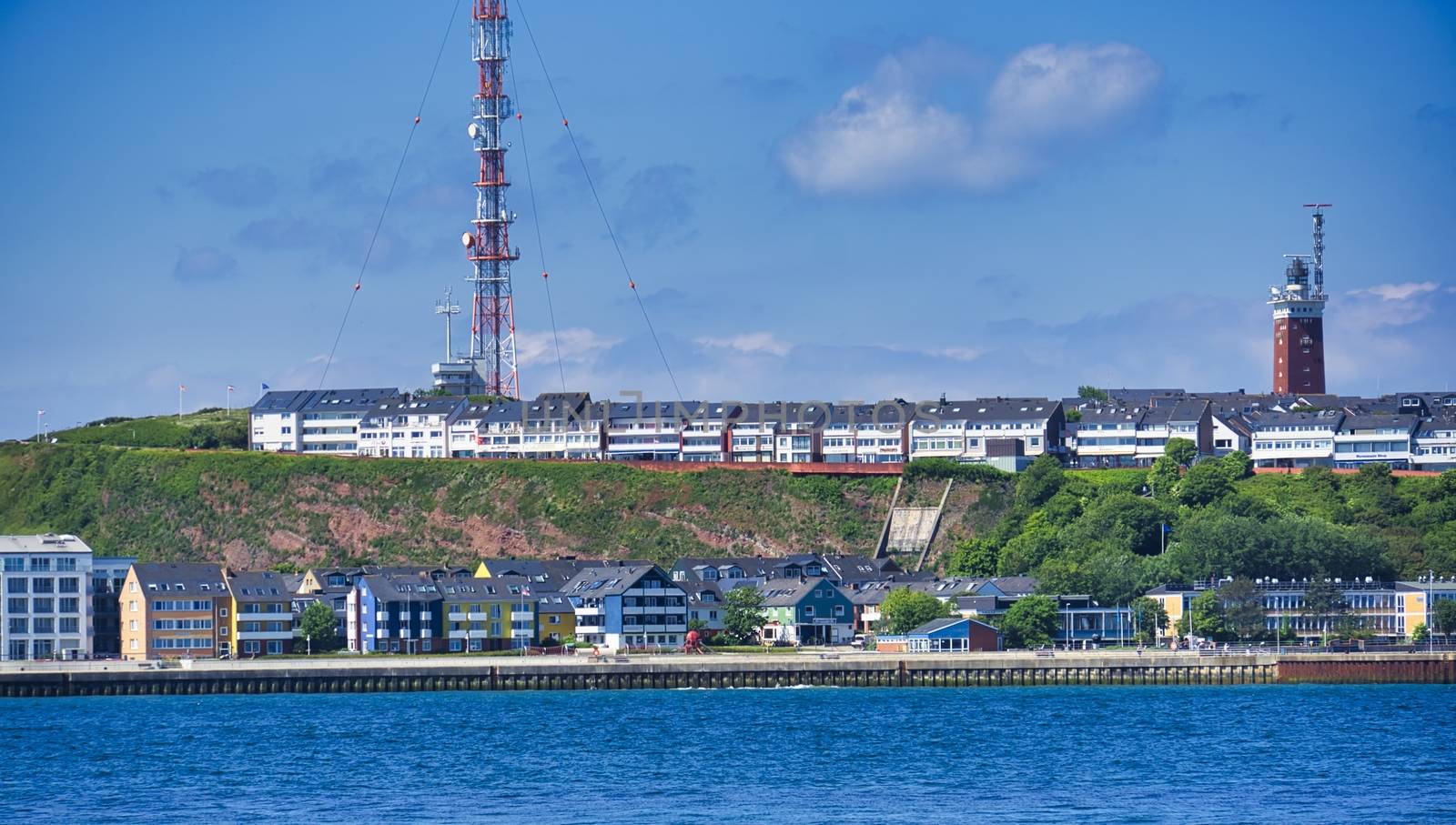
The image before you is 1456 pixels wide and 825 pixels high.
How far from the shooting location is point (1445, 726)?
74.7 m

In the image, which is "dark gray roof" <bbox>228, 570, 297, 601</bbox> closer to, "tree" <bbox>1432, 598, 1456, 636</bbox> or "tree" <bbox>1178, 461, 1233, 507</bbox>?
"tree" <bbox>1178, 461, 1233, 507</bbox>

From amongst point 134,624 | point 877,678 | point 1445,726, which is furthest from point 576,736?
point 134,624

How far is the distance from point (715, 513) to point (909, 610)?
93.0 feet

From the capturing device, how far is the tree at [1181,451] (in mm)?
128750

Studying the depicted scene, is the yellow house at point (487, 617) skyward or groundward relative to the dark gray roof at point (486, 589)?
groundward

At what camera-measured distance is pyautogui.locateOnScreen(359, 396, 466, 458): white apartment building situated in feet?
477

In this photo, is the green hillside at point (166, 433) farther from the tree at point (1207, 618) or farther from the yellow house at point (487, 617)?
the tree at point (1207, 618)

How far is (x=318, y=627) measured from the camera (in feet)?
340

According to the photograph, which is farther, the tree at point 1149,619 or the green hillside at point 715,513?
the green hillside at point 715,513

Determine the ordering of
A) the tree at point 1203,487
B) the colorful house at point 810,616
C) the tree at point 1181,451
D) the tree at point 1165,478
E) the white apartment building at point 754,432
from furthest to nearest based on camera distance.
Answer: the white apartment building at point 754,432
the tree at point 1181,451
the tree at point 1165,478
the tree at point 1203,487
the colorful house at point 810,616

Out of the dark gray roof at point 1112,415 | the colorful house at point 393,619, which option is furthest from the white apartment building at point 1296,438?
the colorful house at point 393,619

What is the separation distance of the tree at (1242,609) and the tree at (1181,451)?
91.1 ft

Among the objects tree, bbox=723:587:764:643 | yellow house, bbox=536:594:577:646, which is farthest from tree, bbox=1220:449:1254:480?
yellow house, bbox=536:594:577:646

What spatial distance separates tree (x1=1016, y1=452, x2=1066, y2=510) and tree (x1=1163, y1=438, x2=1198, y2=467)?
7.19 metres
